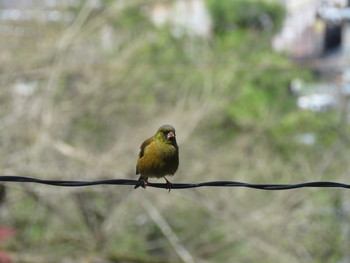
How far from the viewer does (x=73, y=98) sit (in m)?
14.8

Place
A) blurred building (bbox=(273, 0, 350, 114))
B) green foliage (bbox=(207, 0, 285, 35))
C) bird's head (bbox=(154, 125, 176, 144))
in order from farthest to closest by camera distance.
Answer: green foliage (bbox=(207, 0, 285, 35)) < blurred building (bbox=(273, 0, 350, 114)) < bird's head (bbox=(154, 125, 176, 144))

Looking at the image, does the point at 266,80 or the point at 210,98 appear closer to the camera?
the point at 210,98

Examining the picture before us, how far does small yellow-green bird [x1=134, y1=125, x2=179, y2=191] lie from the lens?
413 centimetres

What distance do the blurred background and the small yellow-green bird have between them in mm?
5652

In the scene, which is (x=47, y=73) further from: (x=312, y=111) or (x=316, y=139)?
(x=312, y=111)

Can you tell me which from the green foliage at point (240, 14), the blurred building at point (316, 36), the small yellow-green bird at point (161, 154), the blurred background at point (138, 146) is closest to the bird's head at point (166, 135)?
the small yellow-green bird at point (161, 154)

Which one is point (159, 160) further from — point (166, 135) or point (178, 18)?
point (178, 18)

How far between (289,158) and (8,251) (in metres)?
8.54

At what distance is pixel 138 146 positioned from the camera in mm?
13586

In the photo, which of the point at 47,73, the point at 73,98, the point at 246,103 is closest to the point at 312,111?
the point at 246,103

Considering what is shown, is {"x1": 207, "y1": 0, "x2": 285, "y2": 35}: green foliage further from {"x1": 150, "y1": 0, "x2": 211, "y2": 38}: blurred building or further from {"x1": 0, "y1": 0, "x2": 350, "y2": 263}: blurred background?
{"x1": 0, "y1": 0, "x2": 350, "y2": 263}: blurred background

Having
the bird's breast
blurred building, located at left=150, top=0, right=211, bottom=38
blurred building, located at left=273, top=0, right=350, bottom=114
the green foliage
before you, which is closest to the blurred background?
blurred building, located at left=273, top=0, right=350, bottom=114

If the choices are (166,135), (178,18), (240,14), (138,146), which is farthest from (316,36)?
(166,135)

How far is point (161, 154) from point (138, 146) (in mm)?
9478
